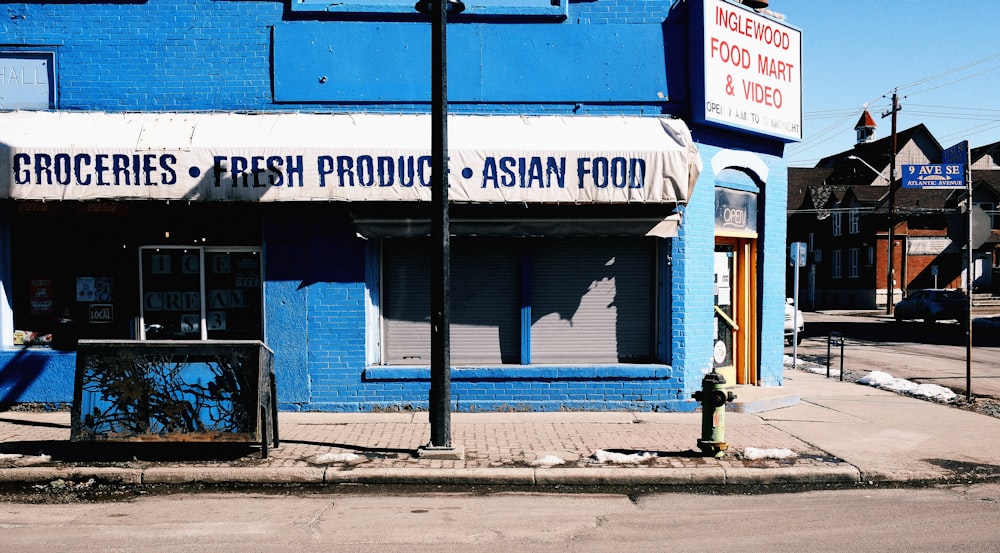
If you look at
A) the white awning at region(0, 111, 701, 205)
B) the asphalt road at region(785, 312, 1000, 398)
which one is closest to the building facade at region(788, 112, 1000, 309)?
the asphalt road at region(785, 312, 1000, 398)

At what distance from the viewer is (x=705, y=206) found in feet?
35.2

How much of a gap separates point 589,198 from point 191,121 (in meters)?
5.20

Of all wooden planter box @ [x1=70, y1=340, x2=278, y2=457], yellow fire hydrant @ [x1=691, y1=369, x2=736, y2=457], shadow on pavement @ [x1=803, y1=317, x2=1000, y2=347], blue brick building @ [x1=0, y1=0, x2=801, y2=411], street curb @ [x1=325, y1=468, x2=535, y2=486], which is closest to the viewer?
street curb @ [x1=325, y1=468, x2=535, y2=486]

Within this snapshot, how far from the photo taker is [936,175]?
11.9 meters

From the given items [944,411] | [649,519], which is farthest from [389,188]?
[944,411]

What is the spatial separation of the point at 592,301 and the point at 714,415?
10.5ft

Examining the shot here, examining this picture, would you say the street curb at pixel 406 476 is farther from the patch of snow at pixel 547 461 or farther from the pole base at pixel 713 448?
the pole base at pixel 713 448

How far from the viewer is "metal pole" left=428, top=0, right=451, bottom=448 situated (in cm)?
762

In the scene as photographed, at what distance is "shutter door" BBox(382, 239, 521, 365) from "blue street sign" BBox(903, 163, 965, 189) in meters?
6.53

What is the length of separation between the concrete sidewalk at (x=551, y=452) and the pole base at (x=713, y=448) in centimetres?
9

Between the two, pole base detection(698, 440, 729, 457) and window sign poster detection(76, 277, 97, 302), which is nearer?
pole base detection(698, 440, 729, 457)

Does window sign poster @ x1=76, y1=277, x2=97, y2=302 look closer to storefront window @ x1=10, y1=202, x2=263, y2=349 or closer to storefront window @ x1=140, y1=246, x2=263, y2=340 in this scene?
storefront window @ x1=10, y1=202, x2=263, y2=349

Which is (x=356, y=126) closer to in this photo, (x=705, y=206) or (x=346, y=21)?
(x=346, y=21)

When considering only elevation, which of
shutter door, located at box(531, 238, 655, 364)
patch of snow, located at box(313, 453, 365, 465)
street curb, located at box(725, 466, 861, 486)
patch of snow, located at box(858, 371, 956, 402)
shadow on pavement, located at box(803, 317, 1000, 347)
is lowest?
shadow on pavement, located at box(803, 317, 1000, 347)
